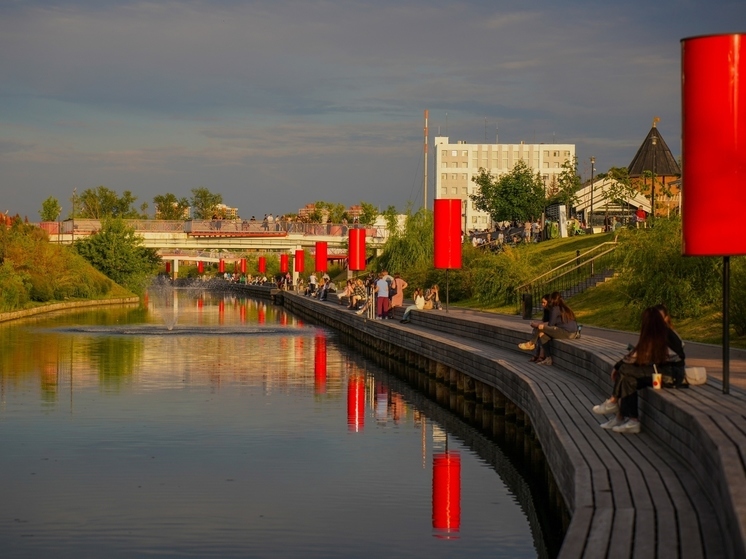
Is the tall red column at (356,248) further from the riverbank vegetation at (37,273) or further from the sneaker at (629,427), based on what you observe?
the sneaker at (629,427)

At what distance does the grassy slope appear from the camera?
74.5 feet

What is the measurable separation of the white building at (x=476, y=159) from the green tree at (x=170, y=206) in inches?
1902

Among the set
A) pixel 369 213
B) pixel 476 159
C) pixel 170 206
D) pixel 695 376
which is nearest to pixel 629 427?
pixel 695 376

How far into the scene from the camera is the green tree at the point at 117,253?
245 ft

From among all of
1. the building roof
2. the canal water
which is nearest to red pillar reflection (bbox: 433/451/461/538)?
the canal water

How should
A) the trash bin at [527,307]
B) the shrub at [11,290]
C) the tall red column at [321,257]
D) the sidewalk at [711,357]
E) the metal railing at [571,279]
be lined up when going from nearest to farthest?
1. the sidewalk at [711,357]
2. the trash bin at [527,307]
3. the metal railing at [571,279]
4. the shrub at [11,290]
5. the tall red column at [321,257]

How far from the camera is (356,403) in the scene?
20.2 meters

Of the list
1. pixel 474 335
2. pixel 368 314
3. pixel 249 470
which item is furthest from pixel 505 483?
pixel 368 314

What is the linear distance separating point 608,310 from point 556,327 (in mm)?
11526

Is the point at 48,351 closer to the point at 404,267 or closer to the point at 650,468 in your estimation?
the point at 650,468

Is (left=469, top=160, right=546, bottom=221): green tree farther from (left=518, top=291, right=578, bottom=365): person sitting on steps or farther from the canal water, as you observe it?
(left=518, top=291, right=578, bottom=365): person sitting on steps

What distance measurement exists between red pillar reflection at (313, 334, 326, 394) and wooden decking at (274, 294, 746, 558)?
586cm

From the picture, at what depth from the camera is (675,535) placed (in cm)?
713

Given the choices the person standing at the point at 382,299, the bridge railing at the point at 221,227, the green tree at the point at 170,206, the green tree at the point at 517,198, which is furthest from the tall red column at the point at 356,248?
the green tree at the point at 170,206
